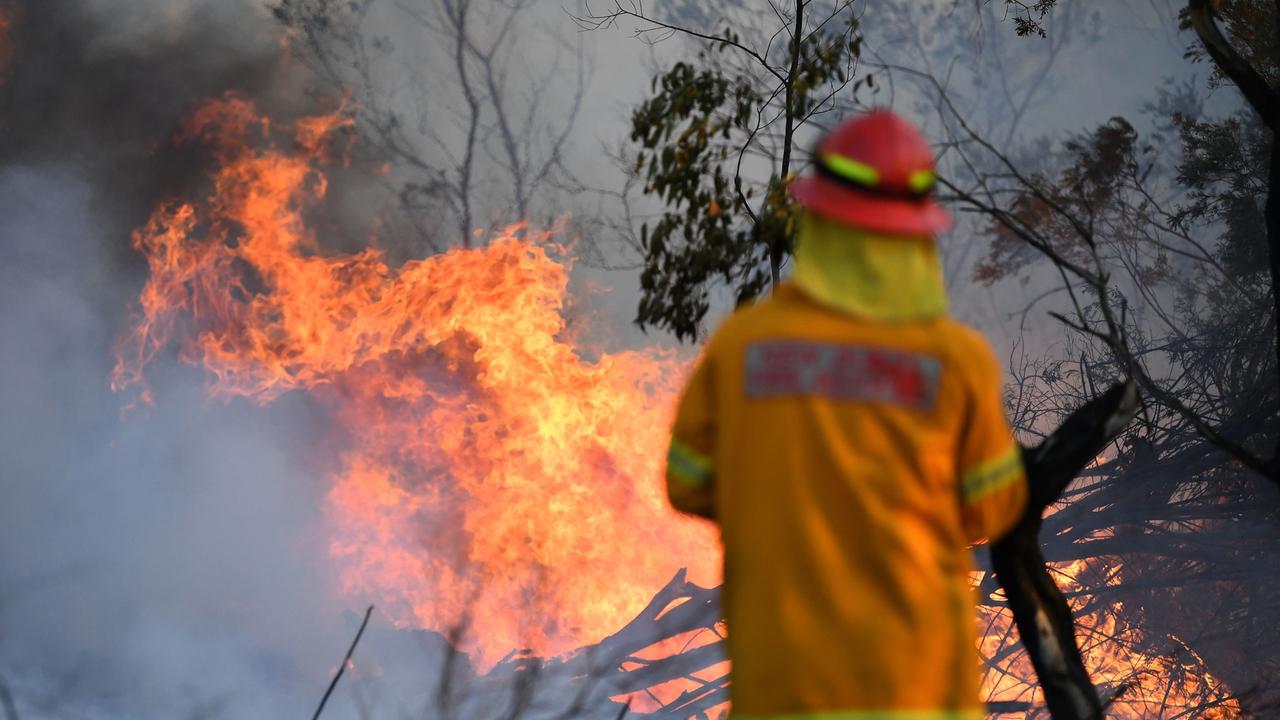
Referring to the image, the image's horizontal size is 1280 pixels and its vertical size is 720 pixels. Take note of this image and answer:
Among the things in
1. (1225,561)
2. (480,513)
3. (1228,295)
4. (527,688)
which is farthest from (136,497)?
(1228,295)

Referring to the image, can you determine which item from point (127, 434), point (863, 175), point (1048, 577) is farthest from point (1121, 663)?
point (863, 175)

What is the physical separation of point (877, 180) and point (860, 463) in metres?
0.45

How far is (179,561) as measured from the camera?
8.88 meters

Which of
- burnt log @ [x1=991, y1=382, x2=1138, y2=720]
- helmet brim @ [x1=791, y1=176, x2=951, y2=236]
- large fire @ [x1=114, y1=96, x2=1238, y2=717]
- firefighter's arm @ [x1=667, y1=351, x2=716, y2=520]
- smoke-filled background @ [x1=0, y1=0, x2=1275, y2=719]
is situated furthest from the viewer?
large fire @ [x1=114, y1=96, x2=1238, y2=717]

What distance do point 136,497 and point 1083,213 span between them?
797 centimetres

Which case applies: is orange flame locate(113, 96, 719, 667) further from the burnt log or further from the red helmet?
the red helmet

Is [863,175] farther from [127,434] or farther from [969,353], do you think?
[127,434]

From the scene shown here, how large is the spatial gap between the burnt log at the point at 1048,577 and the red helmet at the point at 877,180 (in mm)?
995

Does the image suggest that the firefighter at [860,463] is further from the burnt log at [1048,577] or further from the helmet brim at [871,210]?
the burnt log at [1048,577]

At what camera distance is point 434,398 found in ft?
31.9

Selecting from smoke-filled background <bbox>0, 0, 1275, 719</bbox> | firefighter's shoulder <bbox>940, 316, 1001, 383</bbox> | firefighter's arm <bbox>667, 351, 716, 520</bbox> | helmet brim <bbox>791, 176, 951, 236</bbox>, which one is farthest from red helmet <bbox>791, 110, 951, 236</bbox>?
smoke-filled background <bbox>0, 0, 1275, 719</bbox>

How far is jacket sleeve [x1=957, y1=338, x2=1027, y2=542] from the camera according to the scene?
182 centimetres

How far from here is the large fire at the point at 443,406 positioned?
9.09m

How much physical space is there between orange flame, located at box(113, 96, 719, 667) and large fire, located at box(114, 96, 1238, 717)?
2 cm
